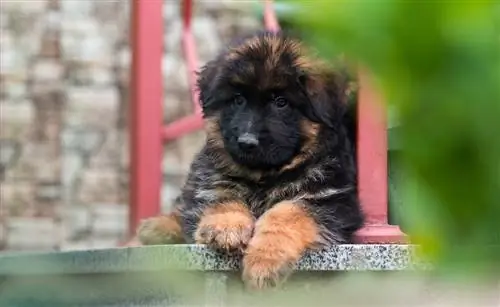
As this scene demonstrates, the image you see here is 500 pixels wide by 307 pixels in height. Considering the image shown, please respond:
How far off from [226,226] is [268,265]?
20cm

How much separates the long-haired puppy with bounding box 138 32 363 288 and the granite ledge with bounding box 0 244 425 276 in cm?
22

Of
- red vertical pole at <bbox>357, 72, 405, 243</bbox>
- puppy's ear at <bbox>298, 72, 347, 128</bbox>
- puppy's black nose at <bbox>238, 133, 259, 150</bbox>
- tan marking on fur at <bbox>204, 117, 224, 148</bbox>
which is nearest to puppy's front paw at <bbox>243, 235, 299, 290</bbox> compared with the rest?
red vertical pole at <bbox>357, 72, 405, 243</bbox>

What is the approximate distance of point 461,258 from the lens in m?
0.33

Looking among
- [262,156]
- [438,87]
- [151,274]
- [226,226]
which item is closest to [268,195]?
[262,156]

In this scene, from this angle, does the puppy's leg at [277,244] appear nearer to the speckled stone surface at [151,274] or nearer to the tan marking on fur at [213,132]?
the speckled stone surface at [151,274]

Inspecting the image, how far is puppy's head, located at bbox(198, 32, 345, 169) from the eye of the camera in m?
2.55

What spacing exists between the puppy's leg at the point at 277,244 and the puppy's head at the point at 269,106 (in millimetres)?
183

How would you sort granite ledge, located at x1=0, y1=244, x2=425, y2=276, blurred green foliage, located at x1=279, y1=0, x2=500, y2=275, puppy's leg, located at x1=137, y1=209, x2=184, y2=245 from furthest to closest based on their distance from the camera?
puppy's leg, located at x1=137, y1=209, x2=184, y2=245, granite ledge, located at x1=0, y1=244, x2=425, y2=276, blurred green foliage, located at x1=279, y1=0, x2=500, y2=275

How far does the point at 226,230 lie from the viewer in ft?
7.44

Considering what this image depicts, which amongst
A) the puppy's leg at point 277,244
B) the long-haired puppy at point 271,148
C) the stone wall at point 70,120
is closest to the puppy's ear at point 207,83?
the long-haired puppy at point 271,148

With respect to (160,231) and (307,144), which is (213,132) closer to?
(307,144)

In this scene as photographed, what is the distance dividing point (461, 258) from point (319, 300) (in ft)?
5.01

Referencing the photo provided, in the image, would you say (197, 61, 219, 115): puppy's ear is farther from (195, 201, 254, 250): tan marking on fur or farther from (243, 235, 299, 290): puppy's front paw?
(243, 235, 299, 290): puppy's front paw

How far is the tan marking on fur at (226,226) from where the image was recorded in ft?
7.25
